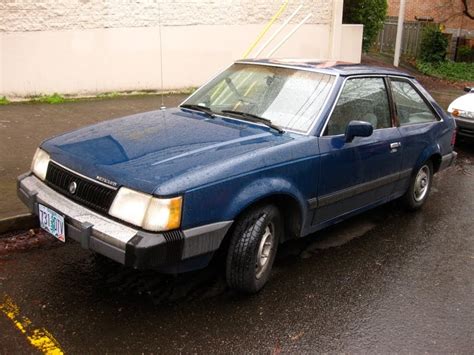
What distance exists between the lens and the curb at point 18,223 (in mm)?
4469

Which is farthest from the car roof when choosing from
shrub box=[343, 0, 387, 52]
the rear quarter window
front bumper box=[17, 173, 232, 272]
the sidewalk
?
shrub box=[343, 0, 387, 52]

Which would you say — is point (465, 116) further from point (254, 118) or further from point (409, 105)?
point (254, 118)

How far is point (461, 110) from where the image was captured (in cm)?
873

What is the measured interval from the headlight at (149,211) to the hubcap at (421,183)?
10.8 feet

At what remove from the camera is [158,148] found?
3.56m

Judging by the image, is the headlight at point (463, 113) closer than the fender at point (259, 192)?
No

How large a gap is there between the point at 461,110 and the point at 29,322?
766 cm

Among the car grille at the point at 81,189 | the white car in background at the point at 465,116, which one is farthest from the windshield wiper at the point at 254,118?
the white car in background at the point at 465,116

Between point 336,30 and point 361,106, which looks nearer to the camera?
point 361,106

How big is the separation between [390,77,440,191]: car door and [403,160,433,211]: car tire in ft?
0.63

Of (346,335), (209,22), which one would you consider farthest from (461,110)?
(346,335)

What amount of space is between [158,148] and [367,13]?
1449 cm

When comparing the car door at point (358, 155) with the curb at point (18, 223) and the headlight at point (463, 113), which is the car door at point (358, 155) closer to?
the curb at point (18, 223)

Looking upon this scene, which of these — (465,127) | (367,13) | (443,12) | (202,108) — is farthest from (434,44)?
(202,108)
